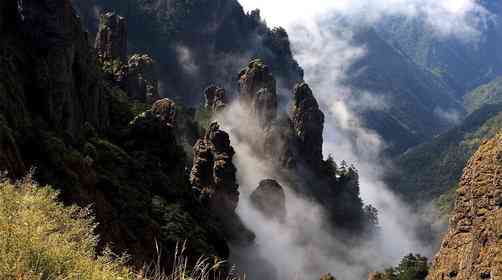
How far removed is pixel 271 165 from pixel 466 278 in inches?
3206

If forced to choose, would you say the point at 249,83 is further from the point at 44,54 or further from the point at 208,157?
the point at 44,54

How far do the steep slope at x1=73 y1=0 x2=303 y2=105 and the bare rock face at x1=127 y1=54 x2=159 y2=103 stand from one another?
60.1m

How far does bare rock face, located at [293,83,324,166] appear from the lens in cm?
10581

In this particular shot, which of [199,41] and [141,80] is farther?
[199,41]

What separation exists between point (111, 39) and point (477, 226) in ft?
225

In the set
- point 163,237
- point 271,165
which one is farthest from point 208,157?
point 271,165

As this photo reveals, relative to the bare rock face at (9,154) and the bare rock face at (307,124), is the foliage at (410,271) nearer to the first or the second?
the bare rock face at (307,124)

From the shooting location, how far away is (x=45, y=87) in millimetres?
31734

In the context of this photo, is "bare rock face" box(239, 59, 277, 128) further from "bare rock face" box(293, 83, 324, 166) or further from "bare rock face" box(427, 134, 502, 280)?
"bare rock face" box(427, 134, 502, 280)

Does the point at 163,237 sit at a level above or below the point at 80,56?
below

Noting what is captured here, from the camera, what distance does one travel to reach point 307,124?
107 metres

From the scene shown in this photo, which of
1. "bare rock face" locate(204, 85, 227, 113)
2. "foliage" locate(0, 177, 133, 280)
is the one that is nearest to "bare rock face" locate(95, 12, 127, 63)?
"bare rock face" locate(204, 85, 227, 113)

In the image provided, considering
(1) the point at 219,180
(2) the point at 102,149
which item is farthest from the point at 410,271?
(2) the point at 102,149

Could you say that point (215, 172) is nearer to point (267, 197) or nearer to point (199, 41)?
point (267, 197)
